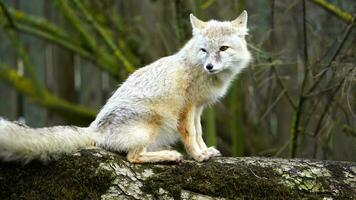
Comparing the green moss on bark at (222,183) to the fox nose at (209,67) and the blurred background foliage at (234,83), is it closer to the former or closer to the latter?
the fox nose at (209,67)

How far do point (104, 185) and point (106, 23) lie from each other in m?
5.34

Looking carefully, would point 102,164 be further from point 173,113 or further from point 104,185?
point 173,113

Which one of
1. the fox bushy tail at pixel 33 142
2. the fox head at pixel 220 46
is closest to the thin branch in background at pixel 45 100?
the fox head at pixel 220 46

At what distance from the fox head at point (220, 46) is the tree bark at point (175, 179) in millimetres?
1166

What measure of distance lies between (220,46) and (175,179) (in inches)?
68.1

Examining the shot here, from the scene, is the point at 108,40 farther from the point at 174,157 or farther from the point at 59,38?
the point at 174,157

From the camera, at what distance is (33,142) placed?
4.62 meters

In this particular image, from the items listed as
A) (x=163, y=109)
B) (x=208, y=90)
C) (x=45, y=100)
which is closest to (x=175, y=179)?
(x=163, y=109)

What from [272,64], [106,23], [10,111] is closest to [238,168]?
[272,64]

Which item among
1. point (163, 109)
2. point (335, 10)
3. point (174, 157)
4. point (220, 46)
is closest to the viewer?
point (174, 157)

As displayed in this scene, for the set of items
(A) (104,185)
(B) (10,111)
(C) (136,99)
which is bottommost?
(B) (10,111)

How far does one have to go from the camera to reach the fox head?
5.95 m

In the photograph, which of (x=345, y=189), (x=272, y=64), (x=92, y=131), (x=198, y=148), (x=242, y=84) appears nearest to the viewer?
(x=345, y=189)

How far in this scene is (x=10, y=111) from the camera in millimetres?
11188
